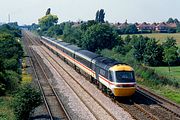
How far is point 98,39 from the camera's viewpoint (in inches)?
3066

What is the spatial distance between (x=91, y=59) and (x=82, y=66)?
5.32m

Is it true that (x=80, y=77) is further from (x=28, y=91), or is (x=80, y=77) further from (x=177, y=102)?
(x=28, y=91)

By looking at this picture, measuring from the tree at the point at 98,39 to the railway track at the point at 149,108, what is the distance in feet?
154

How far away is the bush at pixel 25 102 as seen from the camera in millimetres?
22016

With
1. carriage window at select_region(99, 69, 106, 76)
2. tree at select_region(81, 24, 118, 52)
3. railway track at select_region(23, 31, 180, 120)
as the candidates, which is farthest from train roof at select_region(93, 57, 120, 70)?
tree at select_region(81, 24, 118, 52)

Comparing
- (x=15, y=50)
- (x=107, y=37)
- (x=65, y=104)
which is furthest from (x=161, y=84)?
(x=107, y=37)

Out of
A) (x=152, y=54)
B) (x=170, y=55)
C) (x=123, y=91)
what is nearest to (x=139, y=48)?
(x=152, y=54)

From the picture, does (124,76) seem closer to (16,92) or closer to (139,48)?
(16,92)

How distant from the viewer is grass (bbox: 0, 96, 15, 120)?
22269mm

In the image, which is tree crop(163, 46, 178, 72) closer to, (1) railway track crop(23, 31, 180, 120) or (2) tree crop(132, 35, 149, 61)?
(2) tree crop(132, 35, 149, 61)

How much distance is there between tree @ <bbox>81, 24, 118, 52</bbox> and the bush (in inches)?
2162

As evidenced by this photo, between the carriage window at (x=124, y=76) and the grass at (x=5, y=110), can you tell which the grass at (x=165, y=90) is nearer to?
the carriage window at (x=124, y=76)

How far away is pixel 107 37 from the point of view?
3088 inches

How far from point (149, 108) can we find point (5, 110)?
1013 centimetres
